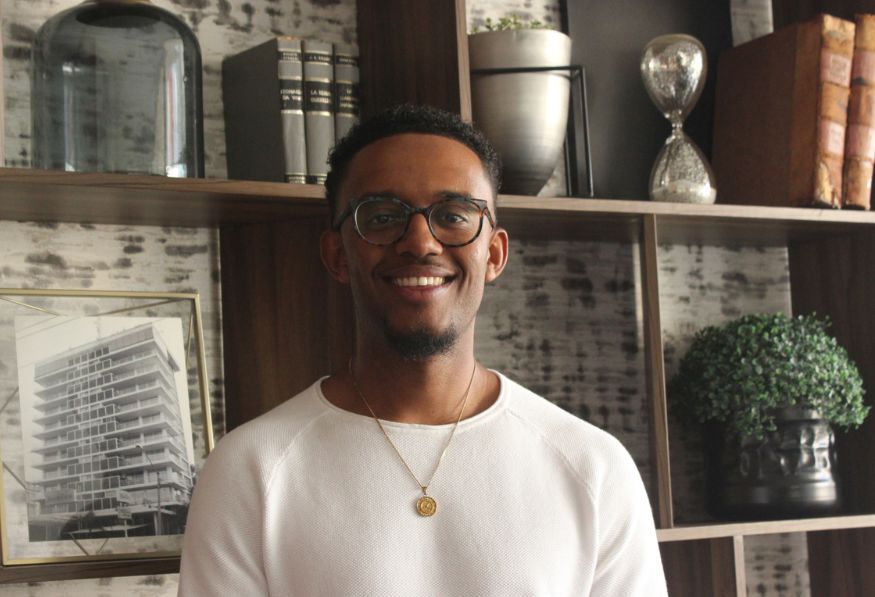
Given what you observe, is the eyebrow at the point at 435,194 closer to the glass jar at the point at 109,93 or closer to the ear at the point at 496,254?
the ear at the point at 496,254

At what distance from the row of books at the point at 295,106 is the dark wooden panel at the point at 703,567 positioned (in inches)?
35.4

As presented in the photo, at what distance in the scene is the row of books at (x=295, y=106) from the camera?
1.76 metres

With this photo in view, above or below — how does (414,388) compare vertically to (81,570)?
above

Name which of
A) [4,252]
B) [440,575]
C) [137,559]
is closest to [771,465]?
[440,575]

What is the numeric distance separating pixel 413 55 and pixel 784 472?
943 millimetres

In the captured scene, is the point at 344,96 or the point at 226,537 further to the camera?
the point at 344,96

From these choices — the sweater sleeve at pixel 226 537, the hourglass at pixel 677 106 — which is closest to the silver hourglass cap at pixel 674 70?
the hourglass at pixel 677 106

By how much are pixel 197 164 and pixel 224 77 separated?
0.27m

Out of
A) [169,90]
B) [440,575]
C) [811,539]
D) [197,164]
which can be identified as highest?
[169,90]

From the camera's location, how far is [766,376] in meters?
2.04

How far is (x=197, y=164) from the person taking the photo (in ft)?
5.71

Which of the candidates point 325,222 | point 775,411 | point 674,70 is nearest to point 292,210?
point 325,222

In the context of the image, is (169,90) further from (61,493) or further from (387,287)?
(61,493)

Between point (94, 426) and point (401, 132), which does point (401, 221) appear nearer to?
point (401, 132)
